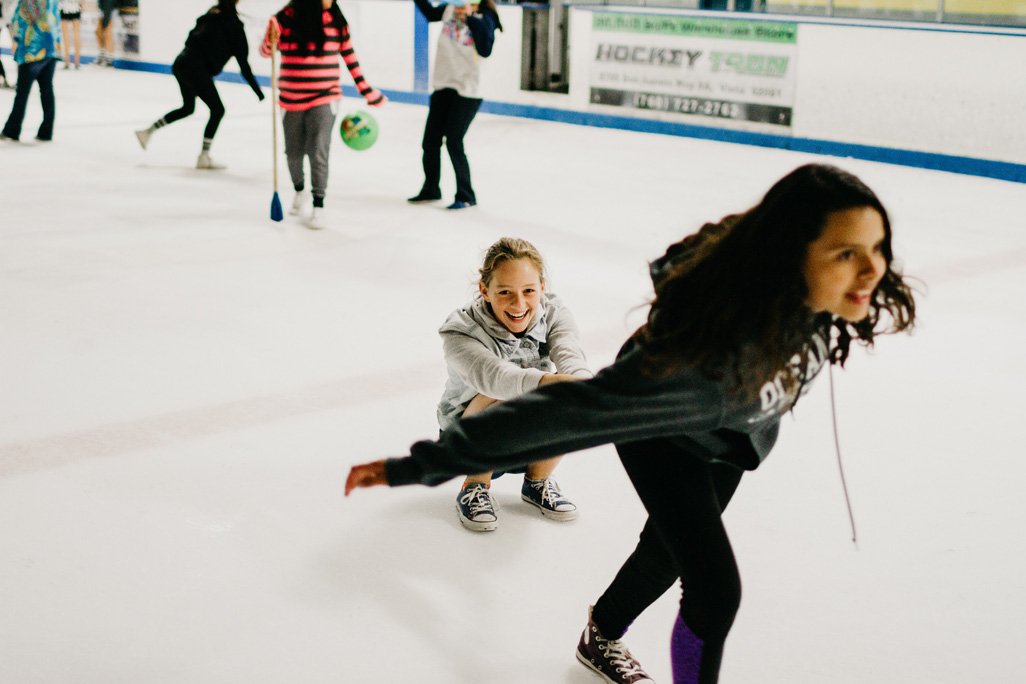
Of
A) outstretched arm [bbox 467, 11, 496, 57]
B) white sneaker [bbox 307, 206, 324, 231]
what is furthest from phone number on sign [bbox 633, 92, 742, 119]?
white sneaker [bbox 307, 206, 324, 231]

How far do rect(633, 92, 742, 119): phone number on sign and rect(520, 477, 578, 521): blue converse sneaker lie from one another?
705cm

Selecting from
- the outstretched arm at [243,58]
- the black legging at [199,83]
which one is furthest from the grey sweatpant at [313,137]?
the black legging at [199,83]

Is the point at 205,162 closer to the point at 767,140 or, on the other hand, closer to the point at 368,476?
the point at 767,140

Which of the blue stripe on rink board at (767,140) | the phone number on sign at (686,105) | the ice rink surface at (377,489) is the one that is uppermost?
the phone number on sign at (686,105)

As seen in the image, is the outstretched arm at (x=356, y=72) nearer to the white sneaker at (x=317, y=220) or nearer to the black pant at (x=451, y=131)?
the black pant at (x=451, y=131)

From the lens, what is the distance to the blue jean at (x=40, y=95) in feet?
25.4

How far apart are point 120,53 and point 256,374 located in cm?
1285

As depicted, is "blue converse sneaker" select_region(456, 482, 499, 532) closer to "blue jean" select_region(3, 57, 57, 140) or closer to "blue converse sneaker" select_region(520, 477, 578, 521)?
"blue converse sneaker" select_region(520, 477, 578, 521)

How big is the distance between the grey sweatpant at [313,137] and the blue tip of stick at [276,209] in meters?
0.20

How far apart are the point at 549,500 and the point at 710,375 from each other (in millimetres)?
1202

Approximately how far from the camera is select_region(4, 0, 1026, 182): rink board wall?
7.66m

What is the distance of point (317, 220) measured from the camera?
5.69m

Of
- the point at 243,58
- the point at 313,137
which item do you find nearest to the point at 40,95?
the point at 243,58

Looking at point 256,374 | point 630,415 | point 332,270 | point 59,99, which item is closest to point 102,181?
point 332,270
